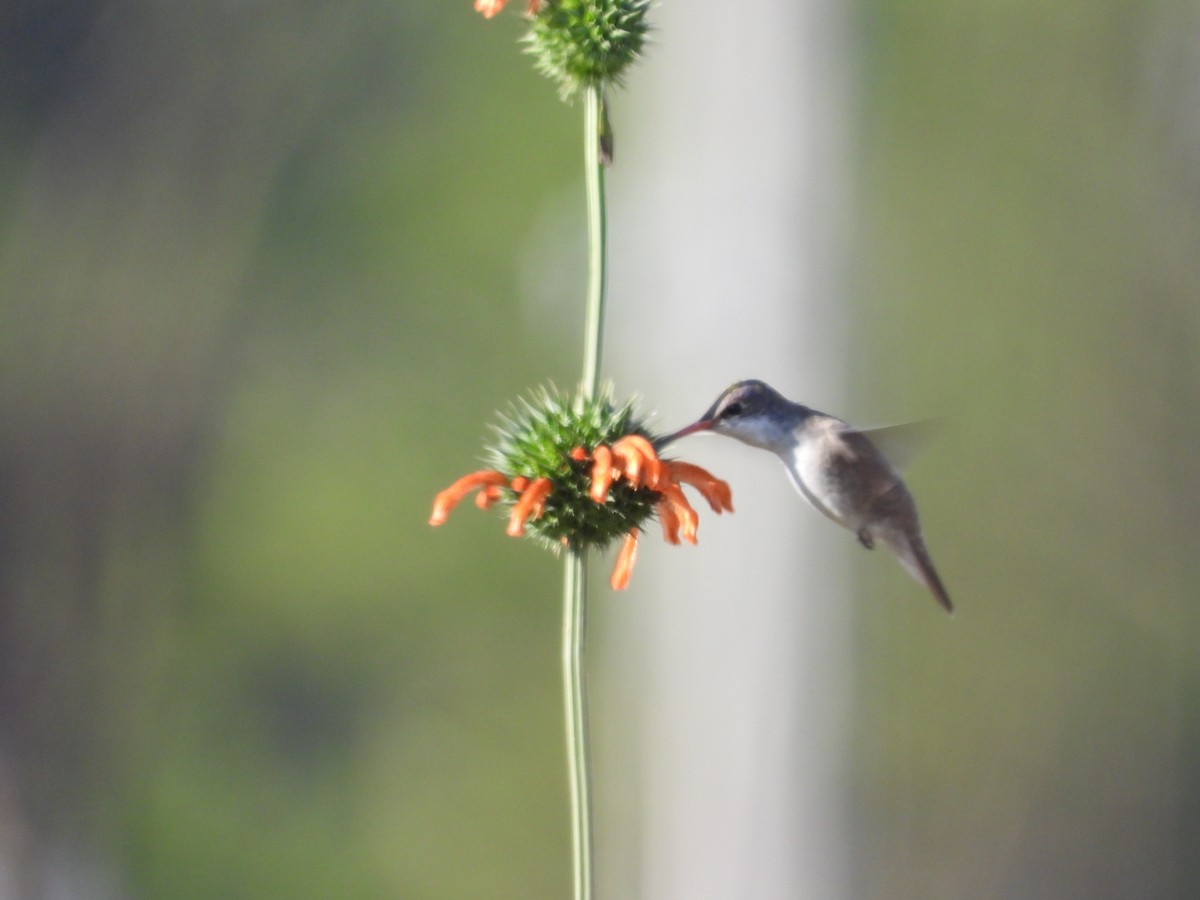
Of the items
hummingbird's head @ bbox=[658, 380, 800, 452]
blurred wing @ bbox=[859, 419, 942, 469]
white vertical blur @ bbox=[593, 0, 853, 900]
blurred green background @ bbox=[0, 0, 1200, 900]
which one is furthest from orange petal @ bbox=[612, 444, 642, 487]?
blurred green background @ bbox=[0, 0, 1200, 900]

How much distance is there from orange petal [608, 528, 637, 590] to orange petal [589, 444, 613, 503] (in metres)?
0.06

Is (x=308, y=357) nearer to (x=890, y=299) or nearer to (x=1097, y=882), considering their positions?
(x=890, y=299)

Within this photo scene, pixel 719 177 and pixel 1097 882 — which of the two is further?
pixel 1097 882

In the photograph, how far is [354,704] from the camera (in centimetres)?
255

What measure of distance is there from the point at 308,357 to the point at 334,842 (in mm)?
1085

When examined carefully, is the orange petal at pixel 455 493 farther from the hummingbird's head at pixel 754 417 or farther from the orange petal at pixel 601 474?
the hummingbird's head at pixel 754 417

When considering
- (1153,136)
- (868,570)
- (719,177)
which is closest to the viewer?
(719,177)

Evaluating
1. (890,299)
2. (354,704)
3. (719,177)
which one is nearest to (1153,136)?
(890,299)

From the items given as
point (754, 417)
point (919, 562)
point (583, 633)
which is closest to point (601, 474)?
point (583, 633)

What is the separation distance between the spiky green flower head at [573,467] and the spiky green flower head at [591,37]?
203 mm

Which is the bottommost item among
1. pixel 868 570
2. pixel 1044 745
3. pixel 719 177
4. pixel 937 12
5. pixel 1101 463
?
pixel 1044 745

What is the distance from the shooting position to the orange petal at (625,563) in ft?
2.33

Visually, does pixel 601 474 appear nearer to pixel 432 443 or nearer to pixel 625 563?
pixel 625 563

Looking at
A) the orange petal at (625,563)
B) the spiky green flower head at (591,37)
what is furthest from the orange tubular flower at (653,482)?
the spiky green flower head at (591,37)
